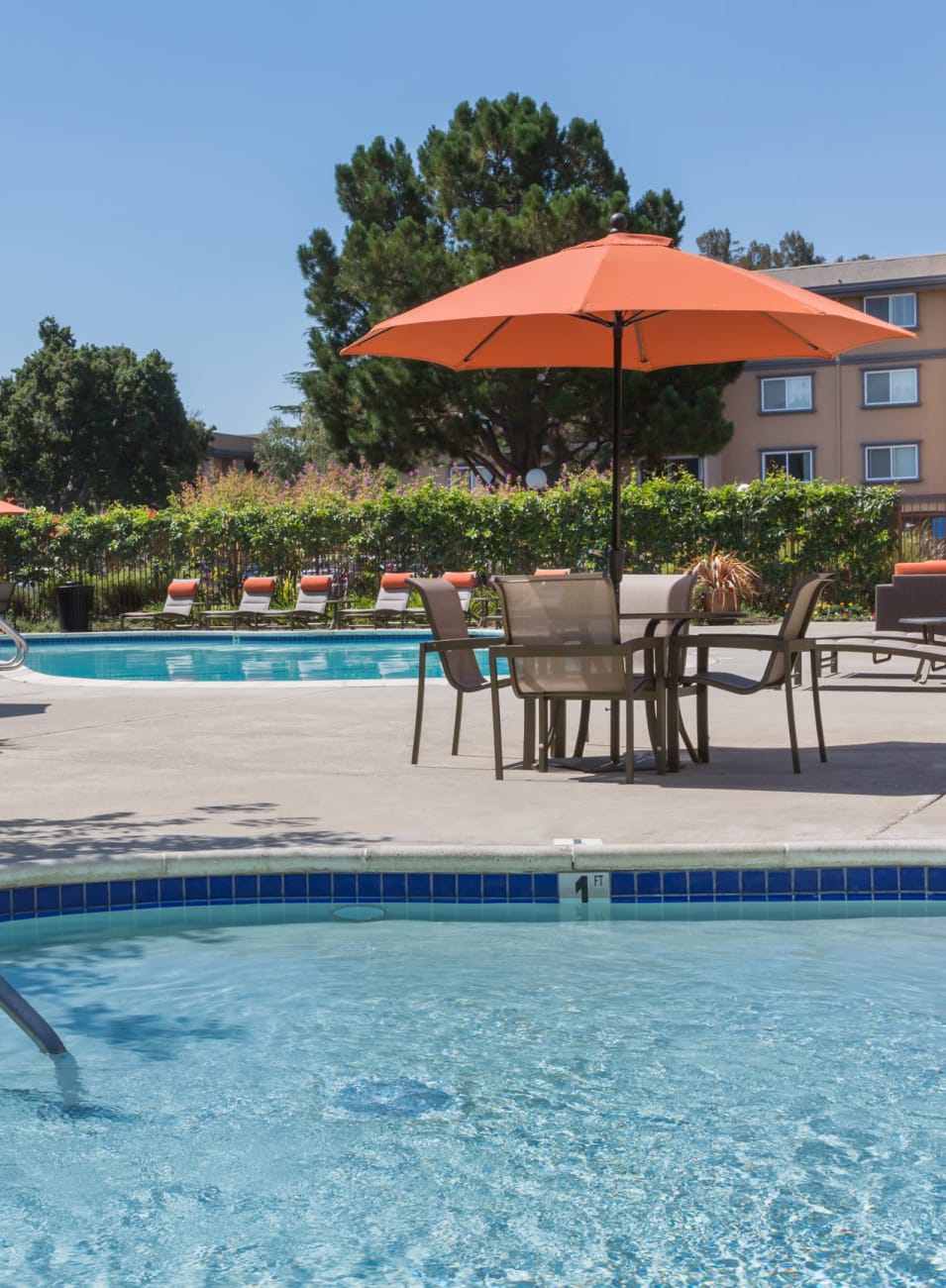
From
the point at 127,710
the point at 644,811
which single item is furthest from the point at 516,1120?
the point at 127,710

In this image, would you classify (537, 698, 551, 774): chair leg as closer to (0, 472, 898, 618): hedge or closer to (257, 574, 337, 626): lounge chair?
(0, 472, 898, 618): hedge

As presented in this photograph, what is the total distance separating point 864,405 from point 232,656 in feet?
74.2

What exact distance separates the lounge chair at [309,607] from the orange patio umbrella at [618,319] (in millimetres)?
12842

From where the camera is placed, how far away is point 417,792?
6.21 meters

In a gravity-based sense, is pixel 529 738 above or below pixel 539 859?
above

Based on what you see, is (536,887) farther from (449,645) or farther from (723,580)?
(723,580)

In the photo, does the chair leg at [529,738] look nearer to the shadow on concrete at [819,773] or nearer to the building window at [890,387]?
the shadow on concrete at [819,773]

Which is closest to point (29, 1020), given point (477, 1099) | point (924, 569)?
point (477, 1099)

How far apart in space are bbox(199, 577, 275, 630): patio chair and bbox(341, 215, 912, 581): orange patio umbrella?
1362cm

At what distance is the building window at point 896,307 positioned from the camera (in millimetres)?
35562

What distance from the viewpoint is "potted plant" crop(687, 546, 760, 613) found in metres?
20.8

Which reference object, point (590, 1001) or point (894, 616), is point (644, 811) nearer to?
point (590, 1001)

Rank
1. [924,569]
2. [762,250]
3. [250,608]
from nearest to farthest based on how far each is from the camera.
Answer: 1. [924,569]
2. [250,608]
3. [762,250]

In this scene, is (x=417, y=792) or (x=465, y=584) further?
(x=465, y=584)
